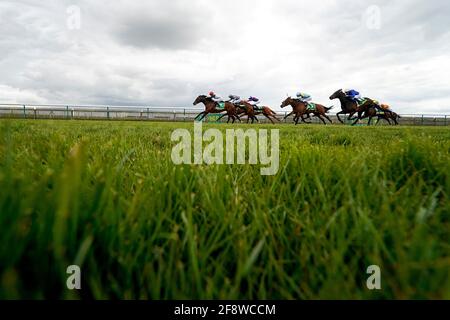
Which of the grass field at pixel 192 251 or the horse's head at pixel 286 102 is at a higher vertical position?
the horse's head at pixel 286 102

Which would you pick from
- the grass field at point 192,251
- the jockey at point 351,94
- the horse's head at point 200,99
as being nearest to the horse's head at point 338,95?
the jockey at point 351,94

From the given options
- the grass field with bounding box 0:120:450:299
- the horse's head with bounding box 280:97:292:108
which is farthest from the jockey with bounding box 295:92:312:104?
the grass field with bounding box 0:120:450:299

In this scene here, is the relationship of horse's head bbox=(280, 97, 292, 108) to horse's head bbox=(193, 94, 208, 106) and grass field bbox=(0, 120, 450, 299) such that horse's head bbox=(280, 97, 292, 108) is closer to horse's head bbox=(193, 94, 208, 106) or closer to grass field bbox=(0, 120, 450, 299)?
horse's head bbox=(193, 94, 208, 106)

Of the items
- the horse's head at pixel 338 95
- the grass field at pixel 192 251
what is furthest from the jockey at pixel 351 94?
the grass field at pixel 192 251

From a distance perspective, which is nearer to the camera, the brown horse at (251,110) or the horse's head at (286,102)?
the horse's head at (286,102)

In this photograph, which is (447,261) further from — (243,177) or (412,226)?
(243,177)

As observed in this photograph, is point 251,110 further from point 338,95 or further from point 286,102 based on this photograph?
point 338,95

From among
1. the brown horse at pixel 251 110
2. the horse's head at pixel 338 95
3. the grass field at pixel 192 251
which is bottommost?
the grass field at pixel 192 251

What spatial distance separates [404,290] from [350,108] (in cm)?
2178

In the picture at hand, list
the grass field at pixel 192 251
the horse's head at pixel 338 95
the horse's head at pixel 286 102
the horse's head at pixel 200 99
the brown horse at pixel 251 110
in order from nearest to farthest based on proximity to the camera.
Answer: the grass field at pixel 192 251 → the horse's head at pixel 338 95 → the horse's head at pixel 286 102 → the horse's head at pixel 200 99 → the brown horse at pixel 251 110

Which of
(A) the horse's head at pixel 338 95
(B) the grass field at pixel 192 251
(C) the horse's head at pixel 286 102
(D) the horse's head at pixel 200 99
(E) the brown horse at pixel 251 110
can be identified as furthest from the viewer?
(E) the brown horse at pixel 251 110

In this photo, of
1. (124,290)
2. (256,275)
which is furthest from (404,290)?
(124,290)

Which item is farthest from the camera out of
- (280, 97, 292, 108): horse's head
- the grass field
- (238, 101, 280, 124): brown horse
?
(238, 101, 280, 124): brown horse

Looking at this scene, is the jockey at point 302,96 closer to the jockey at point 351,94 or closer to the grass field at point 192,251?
the jockey at point 351,94
